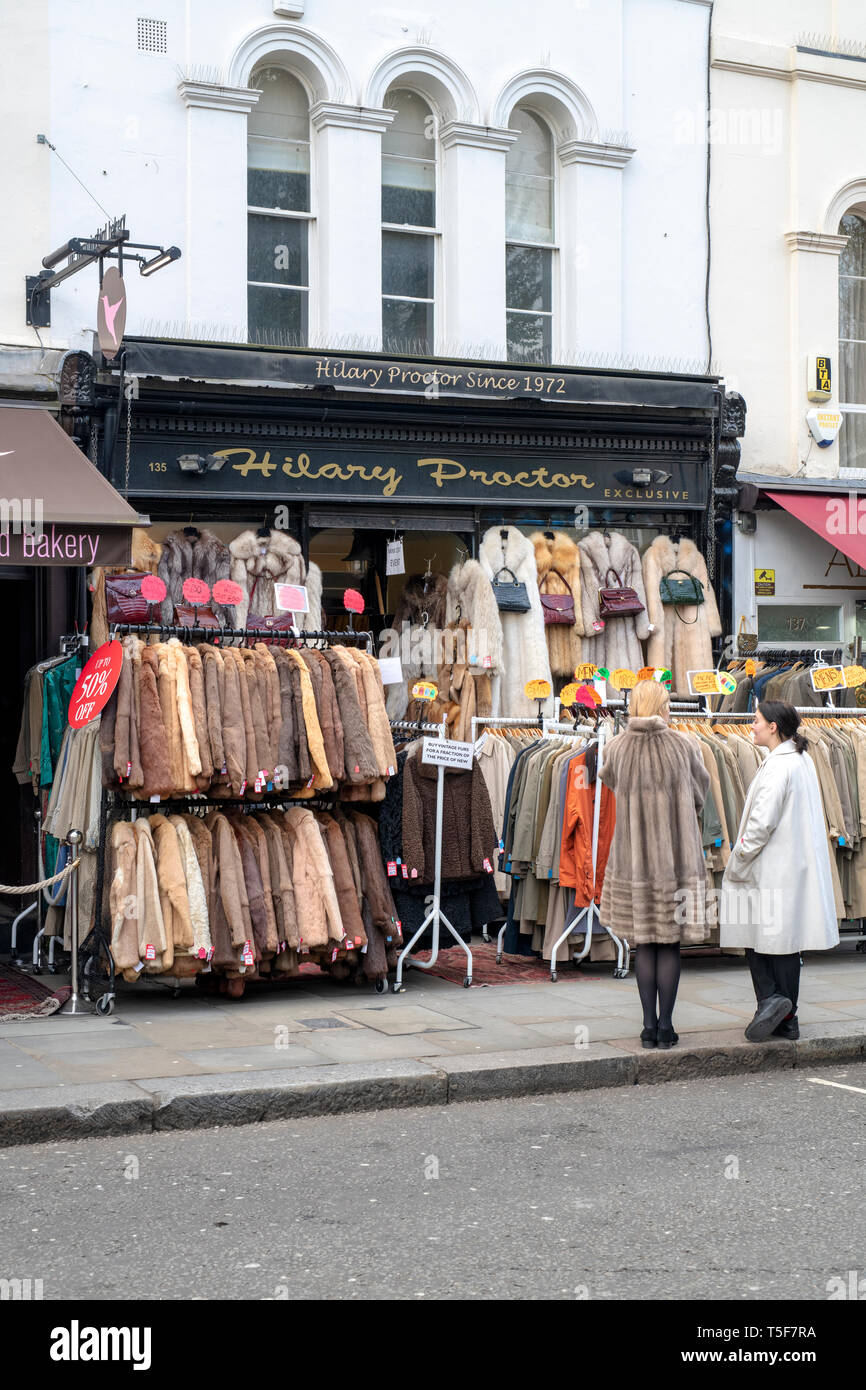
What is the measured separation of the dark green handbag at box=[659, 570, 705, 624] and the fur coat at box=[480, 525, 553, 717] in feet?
4.24

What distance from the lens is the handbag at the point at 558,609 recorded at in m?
13.3

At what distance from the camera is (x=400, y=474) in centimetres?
1295

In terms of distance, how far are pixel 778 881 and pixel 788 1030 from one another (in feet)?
2.93

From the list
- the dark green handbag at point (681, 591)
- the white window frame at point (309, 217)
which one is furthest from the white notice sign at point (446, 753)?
the white window frame at point (309, 217)

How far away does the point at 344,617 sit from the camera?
13602mm

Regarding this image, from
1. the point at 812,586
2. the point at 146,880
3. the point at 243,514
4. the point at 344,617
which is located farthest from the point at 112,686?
the point at 812,586

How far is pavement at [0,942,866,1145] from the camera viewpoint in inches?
283

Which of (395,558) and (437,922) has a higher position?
(395,558)

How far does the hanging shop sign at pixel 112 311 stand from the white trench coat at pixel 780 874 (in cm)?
559

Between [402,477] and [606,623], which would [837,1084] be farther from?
[402,477]

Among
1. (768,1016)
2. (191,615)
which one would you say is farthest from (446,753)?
(191,615)

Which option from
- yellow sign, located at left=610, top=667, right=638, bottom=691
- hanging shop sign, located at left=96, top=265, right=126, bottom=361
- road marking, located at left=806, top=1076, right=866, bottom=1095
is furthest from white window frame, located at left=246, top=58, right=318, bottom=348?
road marking, located at left=806, top=1076, right=866, bottom=1095

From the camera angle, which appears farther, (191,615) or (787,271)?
(787,271)

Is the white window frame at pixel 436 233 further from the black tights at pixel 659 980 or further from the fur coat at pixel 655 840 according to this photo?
the black tights at pixel 659 980
